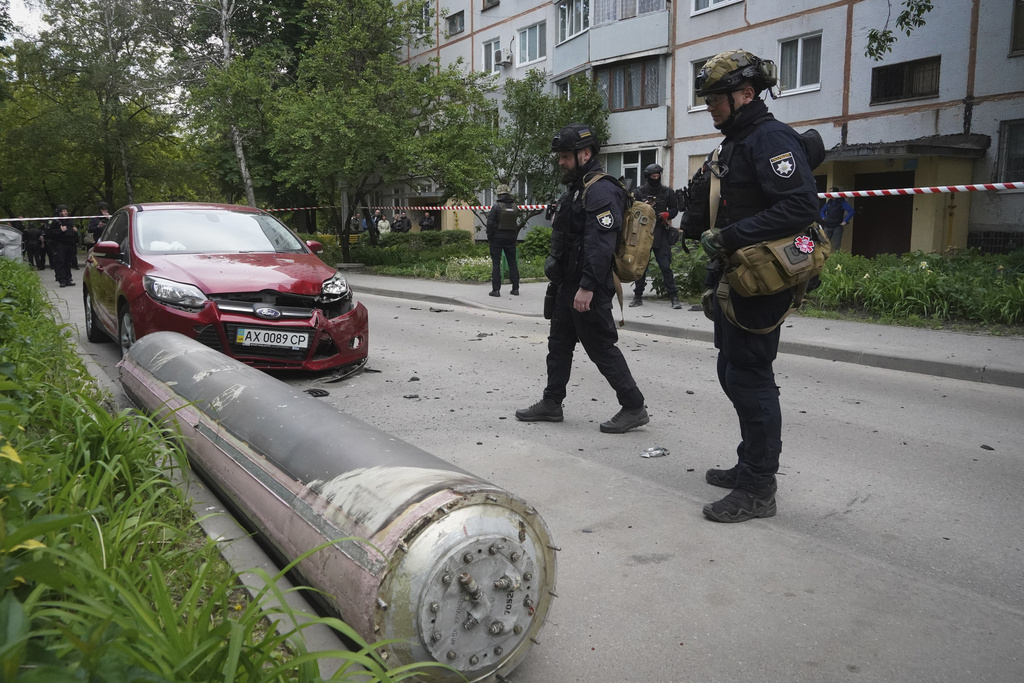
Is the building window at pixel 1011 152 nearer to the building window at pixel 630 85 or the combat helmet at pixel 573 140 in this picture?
the building window at pixel 630 85

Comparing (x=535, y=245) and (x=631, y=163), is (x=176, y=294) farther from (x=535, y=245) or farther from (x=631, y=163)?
(x=631, y=163)

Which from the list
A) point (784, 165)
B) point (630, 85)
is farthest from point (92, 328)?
point (630, 85)

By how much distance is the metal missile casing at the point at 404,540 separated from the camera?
229 cm

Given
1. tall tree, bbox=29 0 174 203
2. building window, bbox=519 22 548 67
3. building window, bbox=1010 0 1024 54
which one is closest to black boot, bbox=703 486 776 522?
building window, bbox=1010 0 1024 54

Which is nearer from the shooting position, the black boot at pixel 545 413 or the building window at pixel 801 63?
the black boot at pixel 545 413

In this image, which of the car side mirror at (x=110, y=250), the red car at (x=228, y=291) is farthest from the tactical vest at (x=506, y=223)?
the car side mirror at (x=110, y=250)

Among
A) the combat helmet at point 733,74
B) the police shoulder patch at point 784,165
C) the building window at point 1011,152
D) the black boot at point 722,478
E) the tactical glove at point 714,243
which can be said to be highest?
the building window at point 1011,152

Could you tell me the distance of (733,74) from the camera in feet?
13.0

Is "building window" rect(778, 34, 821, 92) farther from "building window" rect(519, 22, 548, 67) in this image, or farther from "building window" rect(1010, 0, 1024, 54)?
"building window" rect(519, 22, 548, 67)

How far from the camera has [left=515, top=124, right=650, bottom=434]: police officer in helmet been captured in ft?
17.8

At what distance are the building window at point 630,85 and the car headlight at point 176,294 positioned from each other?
77.8 ft

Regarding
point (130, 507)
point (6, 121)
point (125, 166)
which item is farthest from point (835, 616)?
point (6, 121)

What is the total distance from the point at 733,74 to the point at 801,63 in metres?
21.7

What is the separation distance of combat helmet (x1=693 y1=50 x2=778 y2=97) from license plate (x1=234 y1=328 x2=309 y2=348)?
4.08 m
